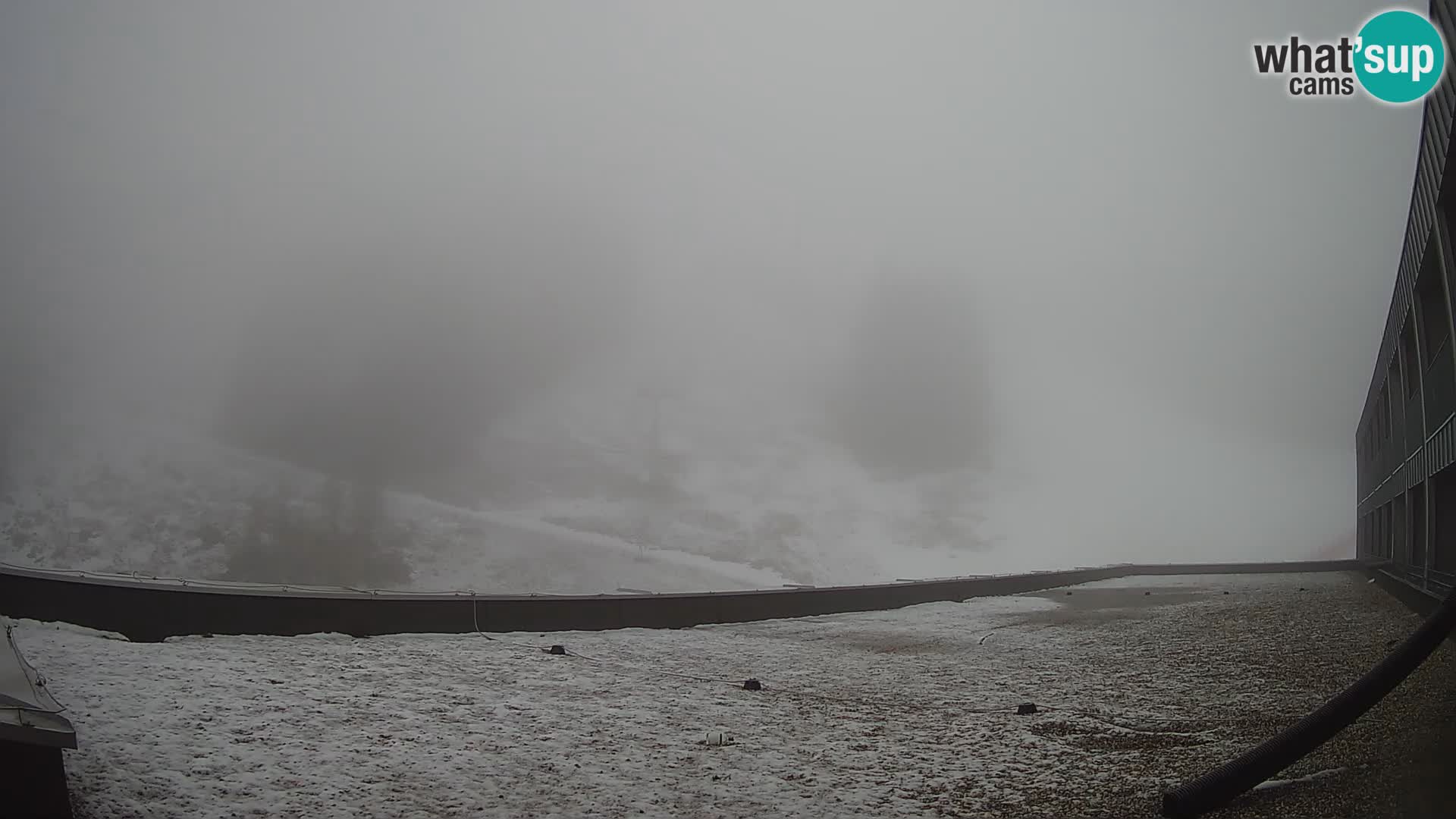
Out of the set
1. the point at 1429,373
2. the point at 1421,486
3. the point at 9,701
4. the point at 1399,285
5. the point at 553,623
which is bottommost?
the point at 553,623

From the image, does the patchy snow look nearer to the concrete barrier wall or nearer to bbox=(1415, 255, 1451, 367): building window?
the concrete barrier wall

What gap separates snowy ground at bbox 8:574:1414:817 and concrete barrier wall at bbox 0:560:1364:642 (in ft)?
1.12

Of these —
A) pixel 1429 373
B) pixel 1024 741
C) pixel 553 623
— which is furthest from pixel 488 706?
pixel 1429 373

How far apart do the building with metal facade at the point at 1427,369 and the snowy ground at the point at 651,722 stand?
15.3 ft

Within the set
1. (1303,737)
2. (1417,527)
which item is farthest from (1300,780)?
(1417,527)

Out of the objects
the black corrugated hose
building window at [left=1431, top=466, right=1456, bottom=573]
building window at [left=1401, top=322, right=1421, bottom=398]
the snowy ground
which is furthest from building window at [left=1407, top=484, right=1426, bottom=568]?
the black corrugated hose

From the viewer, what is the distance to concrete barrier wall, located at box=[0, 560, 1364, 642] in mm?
7078

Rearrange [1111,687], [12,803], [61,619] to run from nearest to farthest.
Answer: [12,803]
[1111,687]
[61,619]

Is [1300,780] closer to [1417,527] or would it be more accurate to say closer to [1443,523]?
[1443,523]

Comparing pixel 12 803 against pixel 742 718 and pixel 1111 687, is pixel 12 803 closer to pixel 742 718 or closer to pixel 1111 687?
pixel 742 718

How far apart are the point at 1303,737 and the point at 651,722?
3284 millimetres

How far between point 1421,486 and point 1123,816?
13.5 meters

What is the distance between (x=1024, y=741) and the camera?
4.49m

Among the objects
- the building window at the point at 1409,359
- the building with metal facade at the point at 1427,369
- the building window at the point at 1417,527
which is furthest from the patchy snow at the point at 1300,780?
the building window at the point at 1409,359
